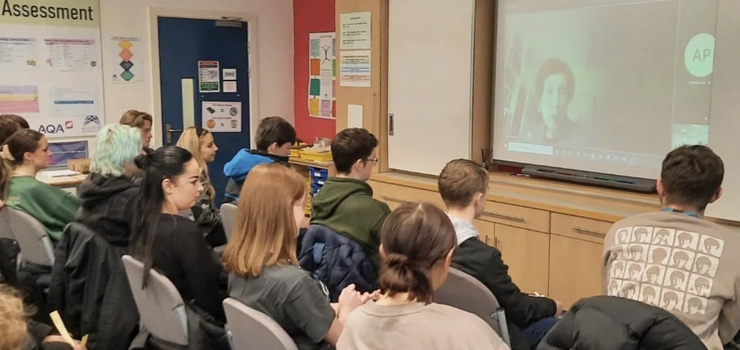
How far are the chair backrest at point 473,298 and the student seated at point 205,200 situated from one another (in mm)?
1513

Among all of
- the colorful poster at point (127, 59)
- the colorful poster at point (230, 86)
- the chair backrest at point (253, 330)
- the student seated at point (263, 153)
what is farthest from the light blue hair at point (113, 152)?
the colorful poster at point (230, 86)

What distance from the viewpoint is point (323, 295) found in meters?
2.04

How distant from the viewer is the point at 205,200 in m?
3.78

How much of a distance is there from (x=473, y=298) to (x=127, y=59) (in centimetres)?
469

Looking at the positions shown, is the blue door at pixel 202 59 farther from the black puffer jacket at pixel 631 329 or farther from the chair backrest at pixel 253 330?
the black puffer jacket at pixel 631 329

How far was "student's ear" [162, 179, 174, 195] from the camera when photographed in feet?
8.72

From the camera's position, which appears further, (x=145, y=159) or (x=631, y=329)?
(x=145, y=159)

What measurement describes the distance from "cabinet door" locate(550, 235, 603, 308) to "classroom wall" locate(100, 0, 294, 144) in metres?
3.67

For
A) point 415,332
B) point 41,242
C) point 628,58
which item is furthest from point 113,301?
point 628,58

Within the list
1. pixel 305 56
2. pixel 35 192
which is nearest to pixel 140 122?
pixel 35 192

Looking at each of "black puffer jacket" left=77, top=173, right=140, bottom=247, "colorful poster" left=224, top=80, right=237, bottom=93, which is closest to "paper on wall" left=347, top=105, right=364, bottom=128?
"colorful poster" left=224, top=80, right=237, bottom=93

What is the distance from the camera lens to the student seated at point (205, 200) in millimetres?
3467

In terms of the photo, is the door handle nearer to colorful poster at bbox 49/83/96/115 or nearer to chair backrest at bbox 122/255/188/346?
colorful poster at bbox 49/83/96/115

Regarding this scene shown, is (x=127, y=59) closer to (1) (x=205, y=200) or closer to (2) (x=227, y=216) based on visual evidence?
(1) (x=205, y=200)
